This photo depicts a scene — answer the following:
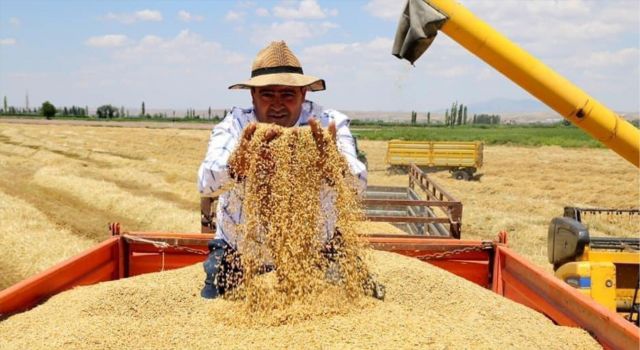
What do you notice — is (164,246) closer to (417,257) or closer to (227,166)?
(227,166)

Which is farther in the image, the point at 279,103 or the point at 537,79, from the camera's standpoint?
the point at 279,103

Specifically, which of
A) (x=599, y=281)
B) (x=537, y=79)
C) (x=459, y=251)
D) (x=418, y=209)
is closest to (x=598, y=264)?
(x=599, y=281)

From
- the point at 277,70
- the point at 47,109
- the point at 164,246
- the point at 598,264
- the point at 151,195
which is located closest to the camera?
the point at 277,70

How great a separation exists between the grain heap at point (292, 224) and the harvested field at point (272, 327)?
0.10 metres

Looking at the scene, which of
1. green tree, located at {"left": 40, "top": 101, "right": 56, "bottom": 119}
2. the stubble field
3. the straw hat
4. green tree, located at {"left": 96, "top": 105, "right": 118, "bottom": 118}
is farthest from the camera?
green tree, located at {"left": 96, "top": 105, "right": 118, "bottom": 118}

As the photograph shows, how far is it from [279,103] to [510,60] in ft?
3.65

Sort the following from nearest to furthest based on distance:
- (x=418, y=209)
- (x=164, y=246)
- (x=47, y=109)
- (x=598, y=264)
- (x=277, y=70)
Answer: (x=277, y=70)
(x=598, y=264)
(x=164, y=246)
(x=418, y=209)
(x=47, y=109)

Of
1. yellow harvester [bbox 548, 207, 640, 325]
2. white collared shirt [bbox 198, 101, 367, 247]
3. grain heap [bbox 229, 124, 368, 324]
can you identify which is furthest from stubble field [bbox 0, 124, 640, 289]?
grain heap [bbox 229, 124, 368, 324]

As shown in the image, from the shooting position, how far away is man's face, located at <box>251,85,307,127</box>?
2961 millimetres

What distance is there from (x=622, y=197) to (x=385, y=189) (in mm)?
8927

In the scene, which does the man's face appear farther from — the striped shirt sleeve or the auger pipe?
the auger pipe

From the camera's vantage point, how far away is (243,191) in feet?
9.60

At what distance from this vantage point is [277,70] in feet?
9.77

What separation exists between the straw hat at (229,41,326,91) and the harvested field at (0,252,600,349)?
1.07 m
